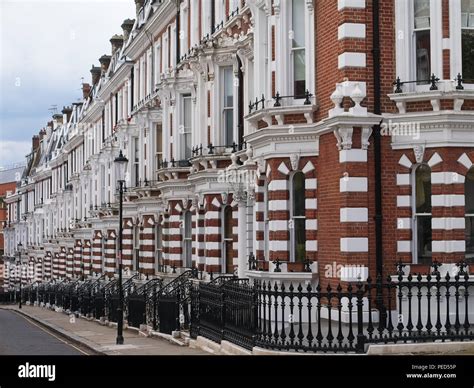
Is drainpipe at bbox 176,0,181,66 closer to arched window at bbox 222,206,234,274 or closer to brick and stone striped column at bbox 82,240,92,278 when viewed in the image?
arched window at bbox 222,206,234,274

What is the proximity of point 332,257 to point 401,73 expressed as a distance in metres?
4.17

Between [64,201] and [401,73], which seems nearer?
[401,73]

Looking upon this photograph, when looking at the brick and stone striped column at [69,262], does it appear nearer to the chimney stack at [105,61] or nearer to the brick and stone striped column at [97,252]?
the brick and stone striped column at [97,252]

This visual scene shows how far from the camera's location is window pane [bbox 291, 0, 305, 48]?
21.8 meters

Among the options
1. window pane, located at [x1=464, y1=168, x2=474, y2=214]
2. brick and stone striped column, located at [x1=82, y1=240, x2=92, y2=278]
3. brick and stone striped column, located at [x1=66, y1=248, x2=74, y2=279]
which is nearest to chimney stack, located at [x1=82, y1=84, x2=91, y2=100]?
brick and stone striped column, located at [x1=66, y1=248, x2=74, y2=279]

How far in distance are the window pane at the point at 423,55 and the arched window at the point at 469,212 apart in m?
2.25

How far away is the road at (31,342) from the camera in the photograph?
24969 mm

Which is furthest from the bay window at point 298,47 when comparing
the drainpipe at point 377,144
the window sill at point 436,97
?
the window sill at point 436,97

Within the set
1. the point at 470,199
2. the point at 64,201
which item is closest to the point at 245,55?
the point at 470,199

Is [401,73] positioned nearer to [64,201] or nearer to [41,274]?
[64,201]

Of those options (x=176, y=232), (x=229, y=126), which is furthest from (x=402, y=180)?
(x=176, y=232)

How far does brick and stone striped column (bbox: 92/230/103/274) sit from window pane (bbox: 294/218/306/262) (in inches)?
1350

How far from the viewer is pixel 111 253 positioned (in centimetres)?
5175
